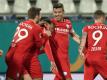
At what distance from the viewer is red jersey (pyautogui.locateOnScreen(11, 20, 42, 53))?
23.9 ft

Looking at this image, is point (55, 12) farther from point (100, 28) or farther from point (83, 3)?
point (83, 3)

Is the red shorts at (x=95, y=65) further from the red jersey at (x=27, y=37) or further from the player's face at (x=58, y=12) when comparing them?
the player's face at (x=58, y=12)

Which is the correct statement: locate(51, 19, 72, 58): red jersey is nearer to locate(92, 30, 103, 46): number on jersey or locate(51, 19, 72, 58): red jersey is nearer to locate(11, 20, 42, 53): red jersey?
locate(92, 30, 103, 46): number on jersey

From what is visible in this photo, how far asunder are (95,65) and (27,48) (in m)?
1.22

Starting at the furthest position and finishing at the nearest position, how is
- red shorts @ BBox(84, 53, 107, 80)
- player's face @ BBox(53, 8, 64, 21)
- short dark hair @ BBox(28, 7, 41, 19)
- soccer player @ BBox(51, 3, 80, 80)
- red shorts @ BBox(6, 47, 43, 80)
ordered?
1. soccer player @ BBox(51, 3, 80, 80)
2. player's face @ BBox(53, 8, 64, 21)
3. red shorts @ BBox(84, 53, 107, 80)
4. short dark hair @ BBox(28, 7, 41, 19)
5. red shorts @ BBox(6, 47, 43, 80)

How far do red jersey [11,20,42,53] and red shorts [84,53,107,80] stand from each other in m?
0.94

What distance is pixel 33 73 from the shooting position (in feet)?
24.3

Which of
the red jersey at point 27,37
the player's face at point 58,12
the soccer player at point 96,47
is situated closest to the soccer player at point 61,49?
the player's face at point 58,12

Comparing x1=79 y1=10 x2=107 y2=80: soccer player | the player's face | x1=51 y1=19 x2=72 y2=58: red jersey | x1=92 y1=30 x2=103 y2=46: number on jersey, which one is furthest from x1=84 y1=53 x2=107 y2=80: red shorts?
the player's face

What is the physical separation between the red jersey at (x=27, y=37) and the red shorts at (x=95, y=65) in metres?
0.94

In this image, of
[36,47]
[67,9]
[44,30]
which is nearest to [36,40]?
[36,47]

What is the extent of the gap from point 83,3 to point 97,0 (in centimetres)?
67

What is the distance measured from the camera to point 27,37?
23.9 ft

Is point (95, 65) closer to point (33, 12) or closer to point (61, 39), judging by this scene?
point (61, 39)
